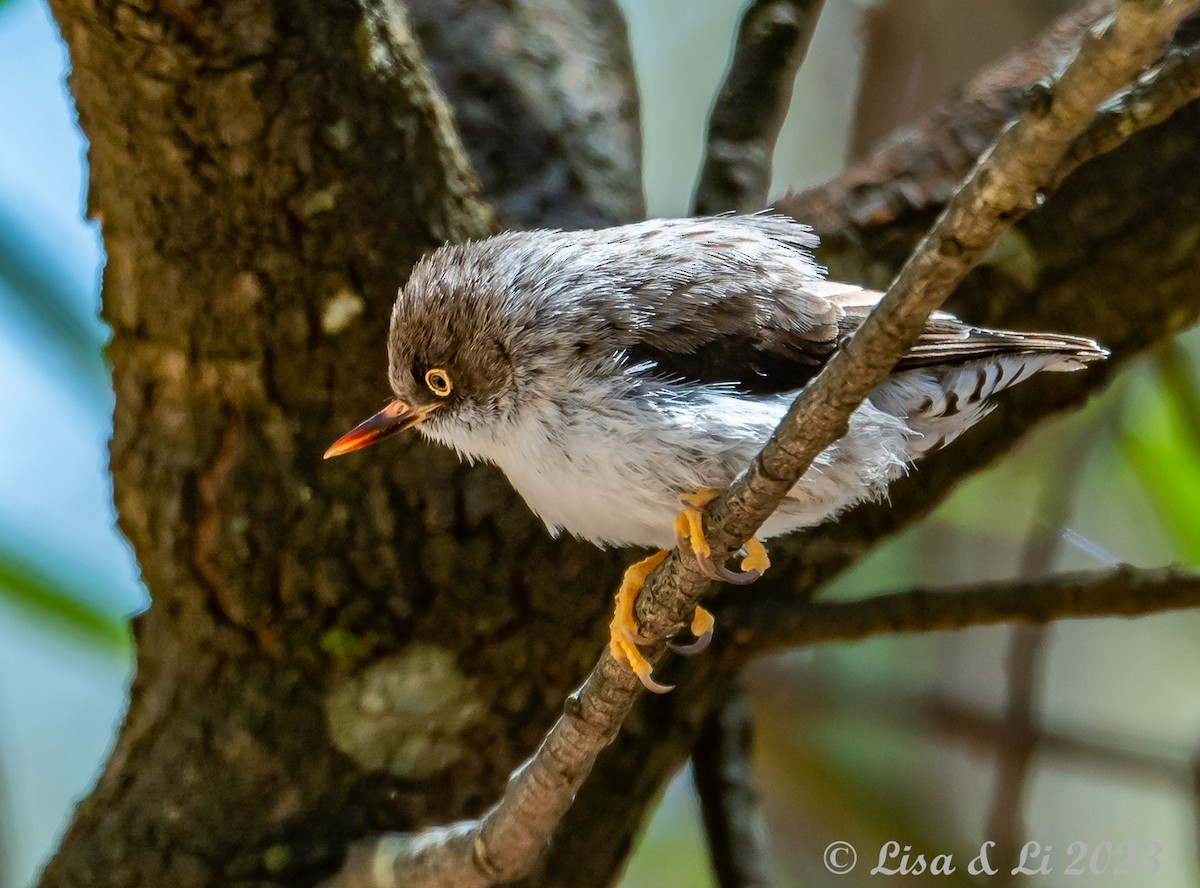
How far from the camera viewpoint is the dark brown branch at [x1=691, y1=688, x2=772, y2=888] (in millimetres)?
2982

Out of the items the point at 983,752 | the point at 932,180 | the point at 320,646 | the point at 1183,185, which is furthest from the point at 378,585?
the point at 983,752

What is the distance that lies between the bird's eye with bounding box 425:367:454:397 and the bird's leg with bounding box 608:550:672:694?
517mm

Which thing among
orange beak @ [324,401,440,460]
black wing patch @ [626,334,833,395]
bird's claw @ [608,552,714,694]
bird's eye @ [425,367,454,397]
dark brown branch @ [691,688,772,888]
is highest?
black wing patch @ [626,334,833,395]

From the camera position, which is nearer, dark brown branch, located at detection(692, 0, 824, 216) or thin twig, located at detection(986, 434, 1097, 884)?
dark brown branch, located at detection(692, 0, 824, 216)

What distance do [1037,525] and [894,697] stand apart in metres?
0.88

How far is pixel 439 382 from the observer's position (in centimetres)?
218

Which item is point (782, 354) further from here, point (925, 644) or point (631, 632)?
point (925, 644)

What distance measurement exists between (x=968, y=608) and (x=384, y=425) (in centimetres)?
135

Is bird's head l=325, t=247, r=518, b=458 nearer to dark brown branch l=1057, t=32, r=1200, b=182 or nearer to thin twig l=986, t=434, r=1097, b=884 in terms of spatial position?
dark brown branch l=1057, t=32, r=1200, b=182

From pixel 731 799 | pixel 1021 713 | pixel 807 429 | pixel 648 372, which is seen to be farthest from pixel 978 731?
pixel 807 429

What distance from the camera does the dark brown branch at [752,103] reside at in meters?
3.06

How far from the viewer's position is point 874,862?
13.3 ft

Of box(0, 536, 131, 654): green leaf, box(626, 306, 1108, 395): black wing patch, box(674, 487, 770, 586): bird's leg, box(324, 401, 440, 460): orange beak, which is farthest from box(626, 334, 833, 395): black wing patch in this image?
box(0, 536, 131, 654): green leaf

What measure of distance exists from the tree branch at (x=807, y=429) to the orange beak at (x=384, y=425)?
664mm
